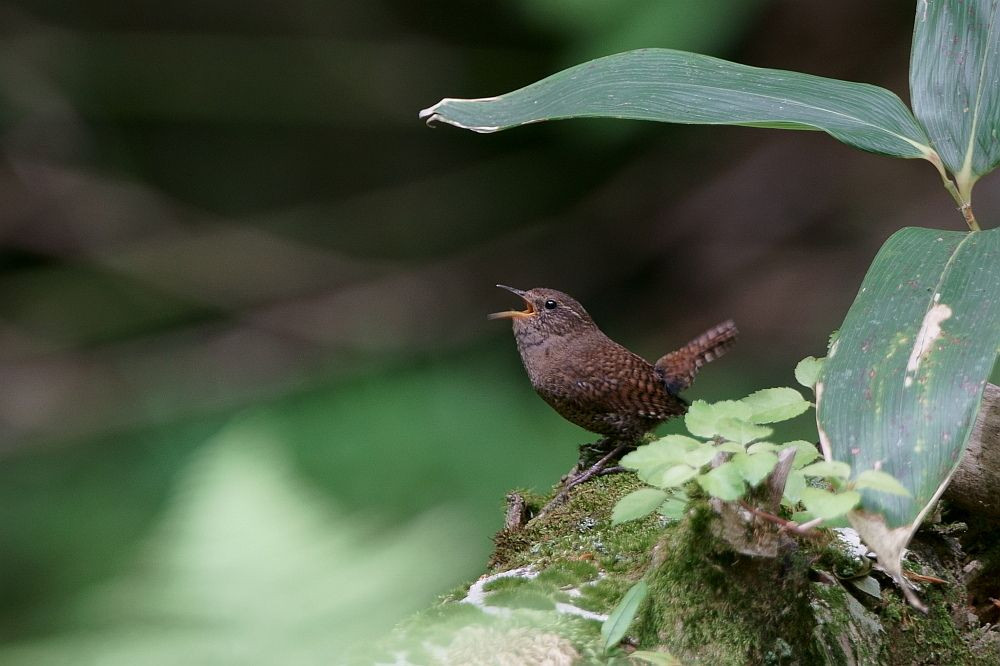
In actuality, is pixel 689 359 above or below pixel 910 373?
above

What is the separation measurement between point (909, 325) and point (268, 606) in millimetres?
921

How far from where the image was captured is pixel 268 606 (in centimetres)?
48

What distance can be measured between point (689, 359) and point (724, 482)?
6.10 ft

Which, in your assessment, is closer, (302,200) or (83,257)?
(83,257)

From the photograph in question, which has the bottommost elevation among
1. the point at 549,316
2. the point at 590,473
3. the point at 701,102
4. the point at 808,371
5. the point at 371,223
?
the point at 808,371

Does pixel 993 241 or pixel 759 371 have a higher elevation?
pixel 759 371

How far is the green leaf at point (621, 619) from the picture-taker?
3.44ft

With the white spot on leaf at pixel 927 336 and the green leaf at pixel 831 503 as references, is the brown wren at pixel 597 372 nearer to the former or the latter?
the white spot on leaf at pixel 927 336

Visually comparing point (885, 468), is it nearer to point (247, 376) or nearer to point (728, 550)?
point (728, 550)

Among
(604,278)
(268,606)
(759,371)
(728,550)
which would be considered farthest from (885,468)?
(604,278)

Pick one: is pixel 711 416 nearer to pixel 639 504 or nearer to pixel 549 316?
pixel 639 504

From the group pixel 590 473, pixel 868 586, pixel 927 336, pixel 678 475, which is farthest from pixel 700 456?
pixel 590 473

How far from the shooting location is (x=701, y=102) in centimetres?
143

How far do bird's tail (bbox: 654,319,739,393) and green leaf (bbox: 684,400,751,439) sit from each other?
5.33ft
